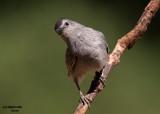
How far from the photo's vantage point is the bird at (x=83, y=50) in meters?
1.82

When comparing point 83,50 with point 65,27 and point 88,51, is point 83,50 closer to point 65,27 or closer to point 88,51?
point 88,51

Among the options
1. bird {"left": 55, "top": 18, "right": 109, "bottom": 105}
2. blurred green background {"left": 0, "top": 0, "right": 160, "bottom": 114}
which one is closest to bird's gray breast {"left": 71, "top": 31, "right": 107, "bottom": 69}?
bird {"left": 55, "top": 18, "right": 109, "bottom": 105}

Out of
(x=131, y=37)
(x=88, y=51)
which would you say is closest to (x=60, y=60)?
(x=88, y=51)

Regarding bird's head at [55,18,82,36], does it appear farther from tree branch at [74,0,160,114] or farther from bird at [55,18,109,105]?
tree branch at [74,0,160,114]

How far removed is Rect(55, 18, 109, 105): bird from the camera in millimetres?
1817

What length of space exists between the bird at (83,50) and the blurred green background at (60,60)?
930mm

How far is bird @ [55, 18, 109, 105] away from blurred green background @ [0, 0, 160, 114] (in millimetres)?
930

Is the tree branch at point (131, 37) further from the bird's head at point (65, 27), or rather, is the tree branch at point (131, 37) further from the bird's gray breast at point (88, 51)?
the bird's head at point (65, 27)

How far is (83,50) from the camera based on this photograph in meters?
1.83

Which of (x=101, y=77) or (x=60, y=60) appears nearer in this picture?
(x=101, y=77)

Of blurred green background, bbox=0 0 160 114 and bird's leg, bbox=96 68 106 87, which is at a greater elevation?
bird's leg, bbox=96 68 106 87

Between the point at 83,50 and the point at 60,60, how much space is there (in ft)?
4.23

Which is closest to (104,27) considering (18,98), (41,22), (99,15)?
(99,15)

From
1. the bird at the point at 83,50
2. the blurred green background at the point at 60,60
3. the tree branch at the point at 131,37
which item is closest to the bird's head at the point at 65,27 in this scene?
the bird at the point at 83,50
